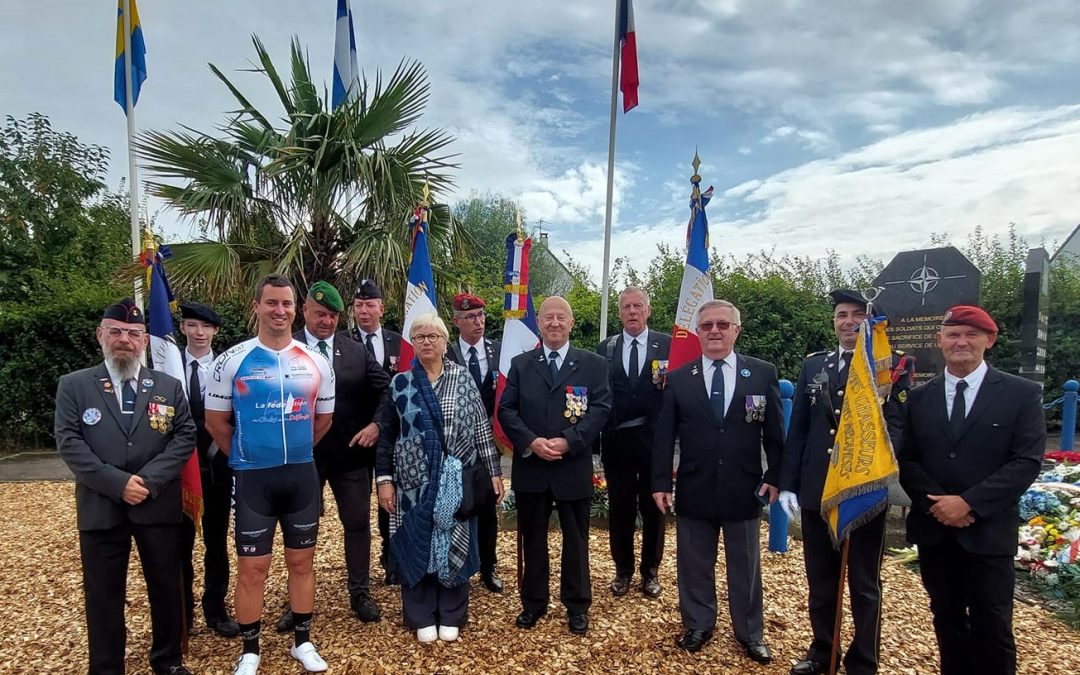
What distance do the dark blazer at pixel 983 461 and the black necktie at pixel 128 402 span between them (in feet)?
12.3

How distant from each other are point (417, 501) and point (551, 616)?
117cm

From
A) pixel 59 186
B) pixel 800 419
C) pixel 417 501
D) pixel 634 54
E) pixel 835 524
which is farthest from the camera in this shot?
pixel 59 186

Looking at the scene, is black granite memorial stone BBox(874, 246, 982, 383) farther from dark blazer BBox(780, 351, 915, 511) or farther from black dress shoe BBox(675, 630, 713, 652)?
black dress shoe BBox(675, 630, 713, 652)

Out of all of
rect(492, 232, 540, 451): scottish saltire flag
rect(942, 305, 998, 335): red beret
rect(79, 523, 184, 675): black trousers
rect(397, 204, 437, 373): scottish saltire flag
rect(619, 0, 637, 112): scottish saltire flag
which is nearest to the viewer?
rect(942, 305, 998, 335): red beret

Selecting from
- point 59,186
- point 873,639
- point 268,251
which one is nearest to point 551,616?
point 873,639

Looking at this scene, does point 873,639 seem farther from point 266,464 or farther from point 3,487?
point 3,487

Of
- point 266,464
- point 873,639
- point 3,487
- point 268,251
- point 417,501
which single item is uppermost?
point 268,251

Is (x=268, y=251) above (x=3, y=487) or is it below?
above

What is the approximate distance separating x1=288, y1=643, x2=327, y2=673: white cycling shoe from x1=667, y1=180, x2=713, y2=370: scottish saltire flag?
2950 millimetres

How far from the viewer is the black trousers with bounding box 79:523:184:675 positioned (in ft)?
9.66

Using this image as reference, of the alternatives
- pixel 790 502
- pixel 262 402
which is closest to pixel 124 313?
pixel 262 402

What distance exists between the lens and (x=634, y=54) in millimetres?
7223

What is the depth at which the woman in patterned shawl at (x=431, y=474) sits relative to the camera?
3.52 m

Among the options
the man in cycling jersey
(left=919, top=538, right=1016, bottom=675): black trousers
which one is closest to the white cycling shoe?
the man in cycling jersey
